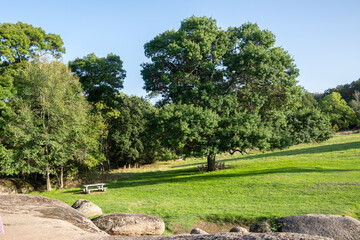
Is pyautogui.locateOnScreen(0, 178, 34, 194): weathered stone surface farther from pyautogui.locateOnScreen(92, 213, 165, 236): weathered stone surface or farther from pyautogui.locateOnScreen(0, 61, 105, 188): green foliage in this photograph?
pyautogui.locateOnScreen(92, 213, 165, 236): weathered stone surface

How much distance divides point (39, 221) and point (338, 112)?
255 feet

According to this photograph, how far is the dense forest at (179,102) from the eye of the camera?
77.3 ft

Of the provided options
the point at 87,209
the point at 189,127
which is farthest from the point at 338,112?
the point at 87,209

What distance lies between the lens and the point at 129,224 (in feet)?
34.9

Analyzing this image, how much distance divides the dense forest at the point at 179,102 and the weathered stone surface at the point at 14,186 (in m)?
1.35

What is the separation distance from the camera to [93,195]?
21359 millimetres

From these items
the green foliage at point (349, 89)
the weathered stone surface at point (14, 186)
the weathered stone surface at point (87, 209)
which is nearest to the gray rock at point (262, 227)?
the weathered stone surface at point (87, 209)

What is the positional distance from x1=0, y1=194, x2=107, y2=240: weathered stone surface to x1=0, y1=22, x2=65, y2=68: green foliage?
20815 millimetres

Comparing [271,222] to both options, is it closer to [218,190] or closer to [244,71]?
[218,190]

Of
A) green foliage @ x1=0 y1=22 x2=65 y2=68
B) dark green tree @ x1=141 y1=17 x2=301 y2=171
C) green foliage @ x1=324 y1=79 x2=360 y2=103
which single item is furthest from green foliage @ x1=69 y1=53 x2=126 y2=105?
green foliage @ x1=324 y1=79 x2=360 y2=103

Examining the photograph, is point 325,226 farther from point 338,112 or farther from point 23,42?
point 338,112

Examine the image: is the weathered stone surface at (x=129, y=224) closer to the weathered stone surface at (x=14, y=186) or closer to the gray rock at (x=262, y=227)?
the gray rock at (x=262, y=227)

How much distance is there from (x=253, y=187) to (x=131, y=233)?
11365 millimetres

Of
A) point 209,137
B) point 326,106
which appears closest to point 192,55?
point 209,137
